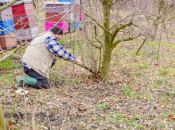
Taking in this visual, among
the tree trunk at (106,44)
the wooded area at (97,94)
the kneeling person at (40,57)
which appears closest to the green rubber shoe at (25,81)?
the kneeling person at (40,57)

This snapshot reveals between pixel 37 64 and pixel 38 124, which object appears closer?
pixel 38 124

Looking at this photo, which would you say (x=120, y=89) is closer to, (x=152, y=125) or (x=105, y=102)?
(x=105, y=102)

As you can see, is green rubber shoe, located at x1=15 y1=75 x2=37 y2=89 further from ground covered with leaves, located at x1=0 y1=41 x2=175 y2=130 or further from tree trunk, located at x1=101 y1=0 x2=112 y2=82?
tree trunk, located at x1=101 y1=0 x2=112 y2=82

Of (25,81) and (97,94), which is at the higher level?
(25,81)

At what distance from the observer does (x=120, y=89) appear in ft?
16.9

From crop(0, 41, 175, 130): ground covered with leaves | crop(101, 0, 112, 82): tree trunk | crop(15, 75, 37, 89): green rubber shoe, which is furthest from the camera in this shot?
crop(101, 0, 112, 82): tree trunk

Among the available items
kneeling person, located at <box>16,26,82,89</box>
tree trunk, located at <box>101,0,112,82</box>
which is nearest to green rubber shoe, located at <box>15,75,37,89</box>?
kneeling person, located at <box>16,26,82,89</box>

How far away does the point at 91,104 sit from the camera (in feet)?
14.0

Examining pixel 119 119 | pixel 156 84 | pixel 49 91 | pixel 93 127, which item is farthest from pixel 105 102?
pixel 156 84

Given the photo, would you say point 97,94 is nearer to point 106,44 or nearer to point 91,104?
point 91,104

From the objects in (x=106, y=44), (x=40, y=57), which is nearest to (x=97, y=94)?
(x=106, y=44)

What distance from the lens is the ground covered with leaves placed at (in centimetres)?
338

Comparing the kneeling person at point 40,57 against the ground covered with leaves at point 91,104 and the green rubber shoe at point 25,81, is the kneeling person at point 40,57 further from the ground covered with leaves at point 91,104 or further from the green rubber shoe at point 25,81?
the ground covered with leaves at point 91,104

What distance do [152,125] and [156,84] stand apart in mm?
2375
